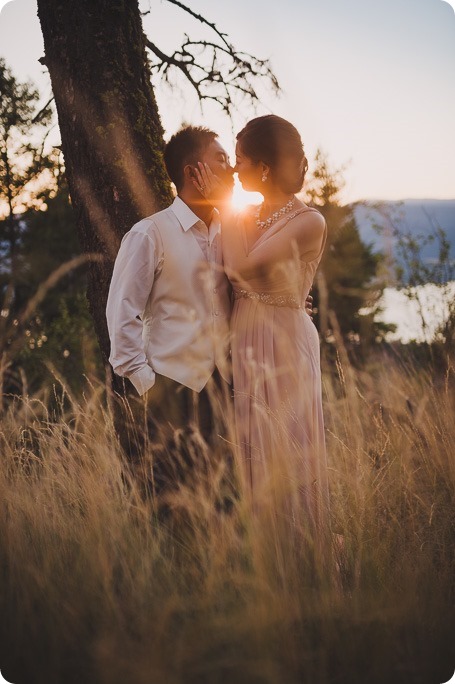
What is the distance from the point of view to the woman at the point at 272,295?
9.03ft

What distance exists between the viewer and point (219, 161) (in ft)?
9.15

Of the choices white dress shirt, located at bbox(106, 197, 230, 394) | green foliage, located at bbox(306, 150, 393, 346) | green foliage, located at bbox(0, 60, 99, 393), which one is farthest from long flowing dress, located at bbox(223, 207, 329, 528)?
green foliage, located at bbox(306, 150, 393, 346)

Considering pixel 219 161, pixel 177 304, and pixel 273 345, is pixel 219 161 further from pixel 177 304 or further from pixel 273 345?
pixel 273 345

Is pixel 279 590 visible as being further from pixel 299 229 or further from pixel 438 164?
pixel 438 164

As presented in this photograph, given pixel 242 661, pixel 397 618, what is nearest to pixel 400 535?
pixel 397 618

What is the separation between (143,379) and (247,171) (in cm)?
100

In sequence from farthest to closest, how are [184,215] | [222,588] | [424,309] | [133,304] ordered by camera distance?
[424,309] → [184,215] → [133,304] → [222,588]

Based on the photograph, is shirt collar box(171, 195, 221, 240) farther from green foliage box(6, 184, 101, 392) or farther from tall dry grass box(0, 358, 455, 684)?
tall dry grass box(0, 358, 455, 684)

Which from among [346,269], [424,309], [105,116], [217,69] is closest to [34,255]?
[346,269]

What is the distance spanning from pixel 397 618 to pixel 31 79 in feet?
10.6

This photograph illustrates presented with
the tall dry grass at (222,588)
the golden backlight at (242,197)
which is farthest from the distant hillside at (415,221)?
the tall dry grass at (222,588)

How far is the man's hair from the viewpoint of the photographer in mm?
2781

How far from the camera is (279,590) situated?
7.00 feet

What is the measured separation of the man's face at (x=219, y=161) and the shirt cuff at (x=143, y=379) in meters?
0.85
